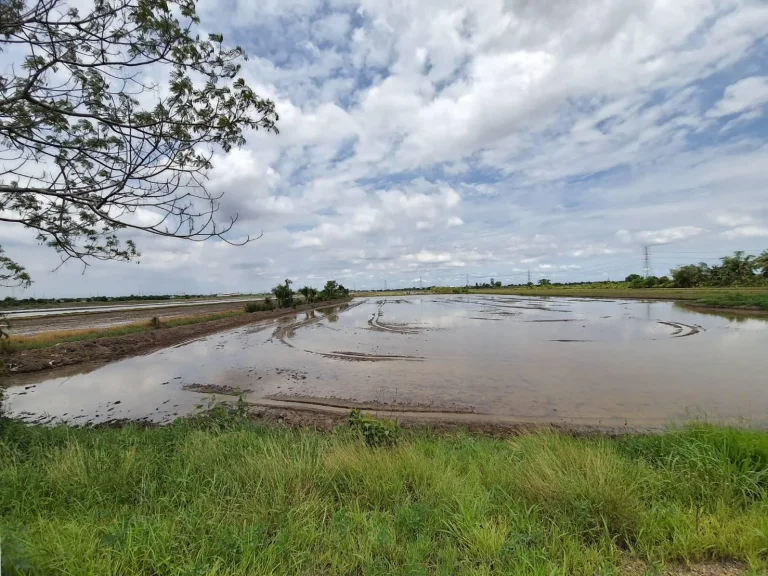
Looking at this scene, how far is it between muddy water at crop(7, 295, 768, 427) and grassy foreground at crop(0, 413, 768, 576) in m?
3.32

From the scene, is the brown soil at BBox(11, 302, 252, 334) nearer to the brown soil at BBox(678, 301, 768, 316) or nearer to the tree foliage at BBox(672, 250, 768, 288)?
the brown soil at BBox(678, 301, 768, 316)

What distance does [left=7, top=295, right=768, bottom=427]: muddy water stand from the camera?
8023mm

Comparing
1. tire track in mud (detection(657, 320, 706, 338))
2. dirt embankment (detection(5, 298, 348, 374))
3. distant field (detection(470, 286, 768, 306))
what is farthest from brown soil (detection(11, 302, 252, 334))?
distant field (detection(470, 286, 768, 306))

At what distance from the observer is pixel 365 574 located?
225 centimetres

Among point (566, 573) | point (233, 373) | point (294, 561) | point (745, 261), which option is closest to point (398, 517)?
point (294, 561)

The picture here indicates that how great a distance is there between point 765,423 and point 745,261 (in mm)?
75572

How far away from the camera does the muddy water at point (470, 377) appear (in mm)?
8023

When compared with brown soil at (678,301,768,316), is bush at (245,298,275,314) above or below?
above

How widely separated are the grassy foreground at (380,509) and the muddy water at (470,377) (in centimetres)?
332

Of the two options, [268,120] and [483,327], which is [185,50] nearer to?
[268,120]

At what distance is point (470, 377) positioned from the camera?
10.8 metres

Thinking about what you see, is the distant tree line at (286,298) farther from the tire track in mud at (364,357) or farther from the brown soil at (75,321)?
→ the tire track in mud at (364,357)

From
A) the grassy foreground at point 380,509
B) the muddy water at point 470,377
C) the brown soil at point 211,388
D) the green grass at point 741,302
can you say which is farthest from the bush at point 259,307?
the green grass at point 741,302

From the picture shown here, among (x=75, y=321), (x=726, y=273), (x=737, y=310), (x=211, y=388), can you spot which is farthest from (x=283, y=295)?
(x=726, y=273)
